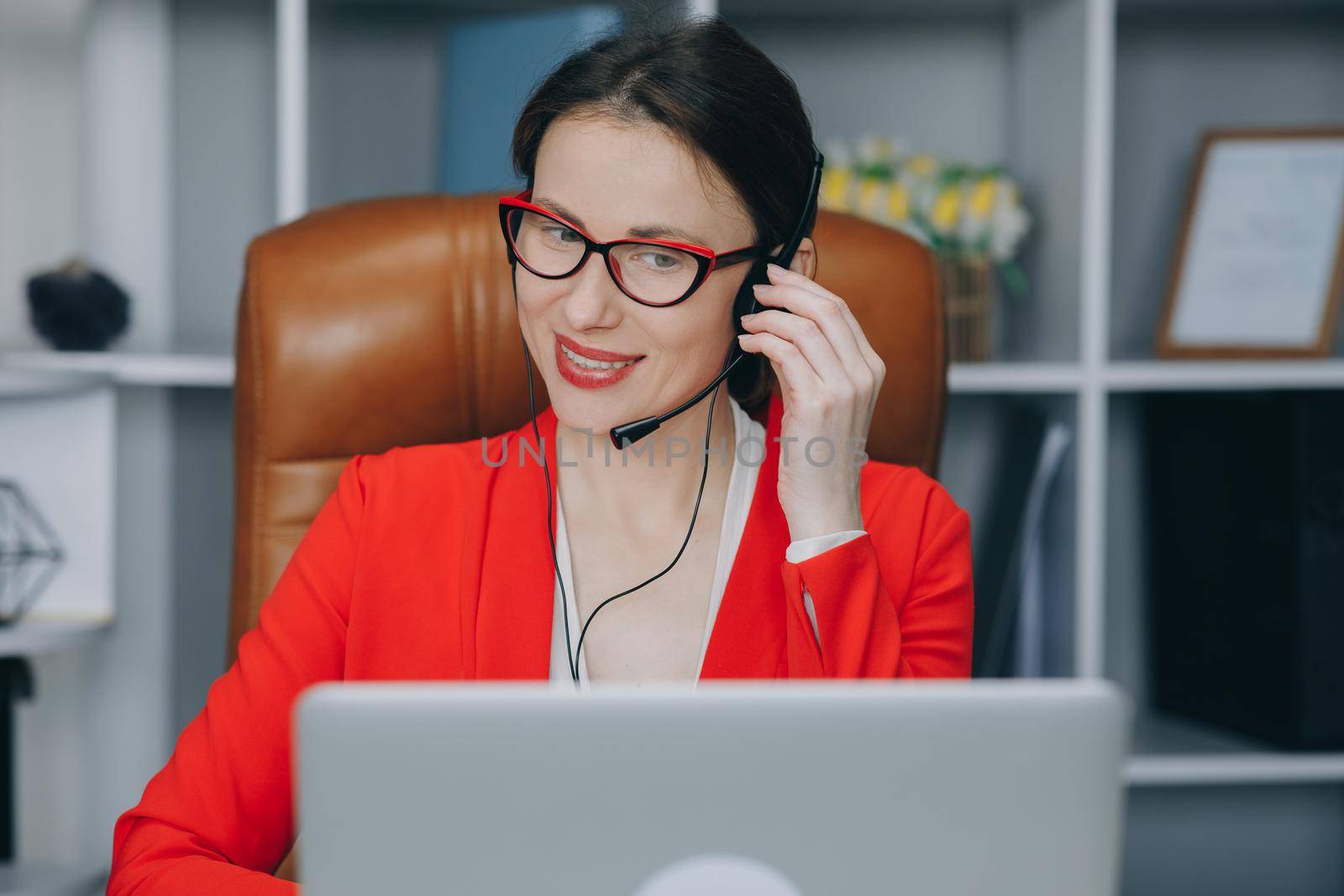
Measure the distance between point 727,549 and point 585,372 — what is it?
0.23 metres

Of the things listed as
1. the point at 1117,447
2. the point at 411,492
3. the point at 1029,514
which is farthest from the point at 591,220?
Answer: the point at 1117,447

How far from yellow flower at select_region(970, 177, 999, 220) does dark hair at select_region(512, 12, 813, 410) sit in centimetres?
77

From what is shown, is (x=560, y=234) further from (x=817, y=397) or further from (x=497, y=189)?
(x=497, y=189)

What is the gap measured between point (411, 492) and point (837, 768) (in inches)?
30.1

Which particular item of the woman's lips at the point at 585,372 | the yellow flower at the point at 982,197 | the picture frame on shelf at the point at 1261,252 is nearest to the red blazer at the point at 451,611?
the woman's lips at the point at 585,372

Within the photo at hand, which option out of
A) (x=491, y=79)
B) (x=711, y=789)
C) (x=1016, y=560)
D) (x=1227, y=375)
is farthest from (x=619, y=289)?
(x=1227, y=375)

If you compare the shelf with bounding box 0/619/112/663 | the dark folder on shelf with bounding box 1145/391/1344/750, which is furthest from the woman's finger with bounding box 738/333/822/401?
the shelf with bounding box 0/619/112/663

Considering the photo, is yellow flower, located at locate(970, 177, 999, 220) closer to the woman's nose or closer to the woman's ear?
the woman's ear

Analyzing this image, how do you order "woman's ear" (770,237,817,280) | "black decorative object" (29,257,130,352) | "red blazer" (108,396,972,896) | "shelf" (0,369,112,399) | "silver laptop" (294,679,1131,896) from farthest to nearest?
"black decorative object" (29,257,130,352) < "shelf" (0,369,112,399) < "woman's ear" (770,237,817,280) < "red blazer" (108,396,972,896) < "silver laptop" (294,679,1131,896)

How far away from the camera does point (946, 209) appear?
1.83m

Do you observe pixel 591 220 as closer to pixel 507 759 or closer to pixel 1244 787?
pixel 507 759

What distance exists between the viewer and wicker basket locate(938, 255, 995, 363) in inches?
72.6

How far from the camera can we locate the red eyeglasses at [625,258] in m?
1.03

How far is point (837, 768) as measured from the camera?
0.47 m
